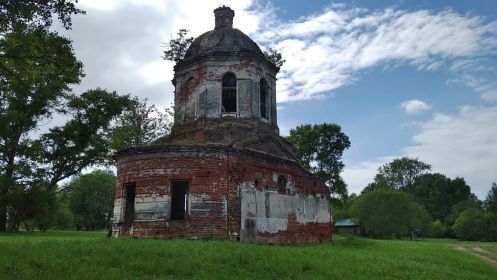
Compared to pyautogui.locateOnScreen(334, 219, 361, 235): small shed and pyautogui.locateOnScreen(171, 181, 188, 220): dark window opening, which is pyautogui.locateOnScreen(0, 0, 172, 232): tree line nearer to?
pyautogui.locateOnScreen(171, 181, 188, 220): dark window opening

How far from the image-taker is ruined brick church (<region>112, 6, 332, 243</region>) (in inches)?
652

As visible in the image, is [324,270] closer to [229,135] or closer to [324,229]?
[229,135]

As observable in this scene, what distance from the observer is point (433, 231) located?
60562 mm

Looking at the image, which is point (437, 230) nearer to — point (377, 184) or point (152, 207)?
point (377, 184)

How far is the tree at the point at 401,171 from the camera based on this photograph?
75125 millimetres

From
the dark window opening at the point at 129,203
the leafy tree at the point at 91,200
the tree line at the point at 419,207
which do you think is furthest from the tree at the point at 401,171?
the dark window opening at the point at 129,203

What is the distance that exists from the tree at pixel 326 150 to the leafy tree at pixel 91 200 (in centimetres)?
2922

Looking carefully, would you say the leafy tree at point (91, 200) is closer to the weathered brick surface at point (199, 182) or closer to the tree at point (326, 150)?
the tree at point (326, 150)

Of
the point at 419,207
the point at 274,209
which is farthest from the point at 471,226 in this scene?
the point at 274,209

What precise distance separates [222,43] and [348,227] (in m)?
41.3

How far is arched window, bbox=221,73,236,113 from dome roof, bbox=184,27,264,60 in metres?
1.31

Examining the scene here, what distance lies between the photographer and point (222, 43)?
864 inches

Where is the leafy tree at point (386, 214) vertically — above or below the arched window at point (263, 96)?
below

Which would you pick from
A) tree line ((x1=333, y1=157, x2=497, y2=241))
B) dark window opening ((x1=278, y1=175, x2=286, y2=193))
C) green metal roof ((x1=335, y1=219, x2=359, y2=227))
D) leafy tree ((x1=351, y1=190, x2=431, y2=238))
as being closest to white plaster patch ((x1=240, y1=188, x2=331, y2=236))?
dark window opening ((x1=278, y1=175, x2=286, y2=193))
